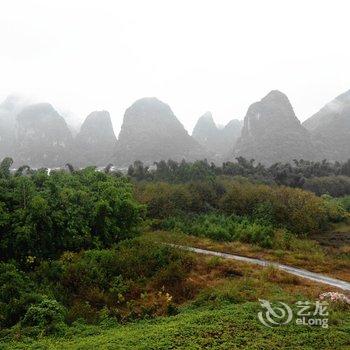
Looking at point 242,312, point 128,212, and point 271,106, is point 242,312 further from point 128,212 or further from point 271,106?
point 271,106

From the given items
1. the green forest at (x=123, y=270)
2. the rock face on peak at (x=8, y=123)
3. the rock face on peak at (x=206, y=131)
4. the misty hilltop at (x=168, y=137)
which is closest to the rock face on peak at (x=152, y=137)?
the misty hilltop at (x=168, y=137)

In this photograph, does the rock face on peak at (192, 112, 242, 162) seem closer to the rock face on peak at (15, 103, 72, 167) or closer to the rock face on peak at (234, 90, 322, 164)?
the rock face on peak at (234, 90, 322, 164)

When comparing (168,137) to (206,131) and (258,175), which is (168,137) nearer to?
(206,131)

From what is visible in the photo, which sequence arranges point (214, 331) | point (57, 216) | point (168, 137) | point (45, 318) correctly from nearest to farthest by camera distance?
point (214, 331), point (45, 318), point (57, 216), point (168, 137)

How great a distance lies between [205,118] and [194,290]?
145m

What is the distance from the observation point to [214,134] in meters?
152

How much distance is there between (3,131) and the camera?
153m

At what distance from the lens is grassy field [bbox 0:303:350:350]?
10695 mm

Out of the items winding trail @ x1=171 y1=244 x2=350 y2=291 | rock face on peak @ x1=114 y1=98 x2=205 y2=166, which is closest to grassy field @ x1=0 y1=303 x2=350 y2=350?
winding trail @ x1=171 y1=244 x2=350 y2=291

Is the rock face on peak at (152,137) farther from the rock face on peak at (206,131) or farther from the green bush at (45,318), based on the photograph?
the green bush at (45,318)

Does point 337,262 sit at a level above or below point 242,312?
below

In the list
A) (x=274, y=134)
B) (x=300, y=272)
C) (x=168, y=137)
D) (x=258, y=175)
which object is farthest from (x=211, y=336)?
(x=168, y=137)

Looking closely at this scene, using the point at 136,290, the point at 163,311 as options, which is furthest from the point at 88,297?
the point at 163,311

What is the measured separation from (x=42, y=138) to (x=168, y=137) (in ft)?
133
